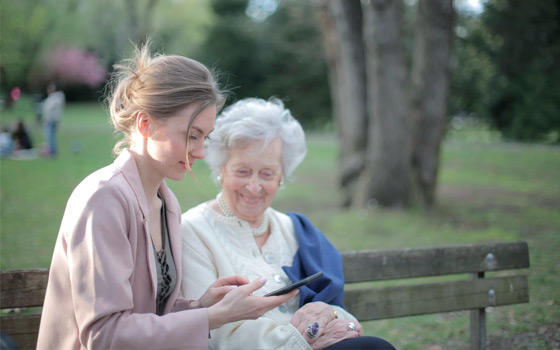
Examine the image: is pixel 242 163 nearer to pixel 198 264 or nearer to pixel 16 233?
pixel 198 264

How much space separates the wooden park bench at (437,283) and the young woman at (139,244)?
109 centimetres

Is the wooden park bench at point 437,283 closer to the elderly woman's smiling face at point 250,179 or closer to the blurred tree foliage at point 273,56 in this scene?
the elderly woman's smiling face at point 250,179

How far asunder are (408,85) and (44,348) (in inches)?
315

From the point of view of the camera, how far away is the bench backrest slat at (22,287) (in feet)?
8.46

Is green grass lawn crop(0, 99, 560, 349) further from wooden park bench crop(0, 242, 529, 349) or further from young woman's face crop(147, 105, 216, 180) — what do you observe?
wooden park bench crop(0, 242, 529, 349)

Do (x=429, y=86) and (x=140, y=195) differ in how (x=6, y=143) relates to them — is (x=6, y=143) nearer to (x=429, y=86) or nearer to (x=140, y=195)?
(x=429, y=86)

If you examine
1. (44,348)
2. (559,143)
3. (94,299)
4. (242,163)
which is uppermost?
(242,163)

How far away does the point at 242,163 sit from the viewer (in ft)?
9.61

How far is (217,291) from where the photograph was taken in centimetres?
231

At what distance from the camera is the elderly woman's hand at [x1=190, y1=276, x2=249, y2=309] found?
7.55ft

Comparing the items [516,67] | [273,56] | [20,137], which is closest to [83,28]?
[273,56]

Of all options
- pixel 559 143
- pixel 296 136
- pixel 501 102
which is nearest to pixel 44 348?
pixel 296 136

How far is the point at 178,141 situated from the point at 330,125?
31744mm

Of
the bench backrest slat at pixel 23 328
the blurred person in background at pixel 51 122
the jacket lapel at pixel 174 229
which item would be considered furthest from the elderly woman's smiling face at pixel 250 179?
the blurred person in background at pixel 51 122
